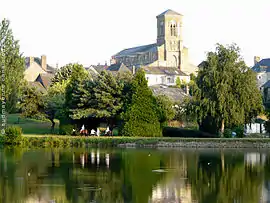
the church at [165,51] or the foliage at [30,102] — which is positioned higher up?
the church at [165,51]

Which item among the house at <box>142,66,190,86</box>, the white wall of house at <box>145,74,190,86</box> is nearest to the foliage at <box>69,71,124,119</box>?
the house at <box>142,66,190,86</box>

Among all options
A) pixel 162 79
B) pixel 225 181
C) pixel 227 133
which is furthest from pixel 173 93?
pixel 225 181

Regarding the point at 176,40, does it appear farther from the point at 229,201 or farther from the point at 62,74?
the point at 229,201

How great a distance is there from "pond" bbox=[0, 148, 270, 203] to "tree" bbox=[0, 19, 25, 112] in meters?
17.5

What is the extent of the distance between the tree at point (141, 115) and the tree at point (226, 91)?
3.82 m

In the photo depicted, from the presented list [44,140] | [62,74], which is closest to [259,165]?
[44,140]

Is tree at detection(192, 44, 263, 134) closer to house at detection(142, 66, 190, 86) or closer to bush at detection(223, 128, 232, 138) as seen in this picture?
bush at detection(223, 128, 232, 138)

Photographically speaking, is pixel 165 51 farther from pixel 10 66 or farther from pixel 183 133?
pixel 183 133

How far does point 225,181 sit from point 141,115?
2552cm

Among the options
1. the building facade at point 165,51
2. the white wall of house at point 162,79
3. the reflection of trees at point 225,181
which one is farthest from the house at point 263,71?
the reflection of trees at point 225,181

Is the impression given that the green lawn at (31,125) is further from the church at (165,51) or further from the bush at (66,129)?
the church at (165,51)

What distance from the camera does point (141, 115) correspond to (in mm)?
51750

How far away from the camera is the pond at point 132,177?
21891mm

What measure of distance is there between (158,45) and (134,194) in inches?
5719
